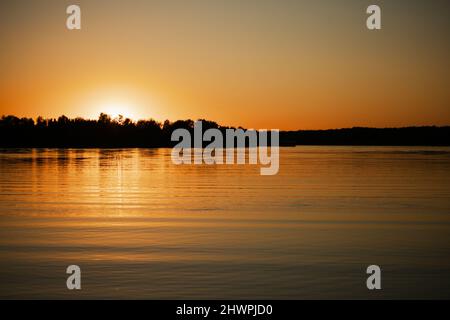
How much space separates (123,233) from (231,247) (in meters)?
4.82

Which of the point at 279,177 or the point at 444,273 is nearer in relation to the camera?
the point at 444,273

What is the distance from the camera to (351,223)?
926 inches

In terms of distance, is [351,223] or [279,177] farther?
[279,177]

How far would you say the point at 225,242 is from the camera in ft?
63.1

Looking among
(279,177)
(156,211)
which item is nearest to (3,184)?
(156,211)

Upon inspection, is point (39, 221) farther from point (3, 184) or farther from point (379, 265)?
point (3, 184)

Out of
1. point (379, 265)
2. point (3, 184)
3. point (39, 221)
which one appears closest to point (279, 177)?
point (3, 184)

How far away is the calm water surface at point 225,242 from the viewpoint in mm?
13758

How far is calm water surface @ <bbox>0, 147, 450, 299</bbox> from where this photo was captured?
45.1 ft
